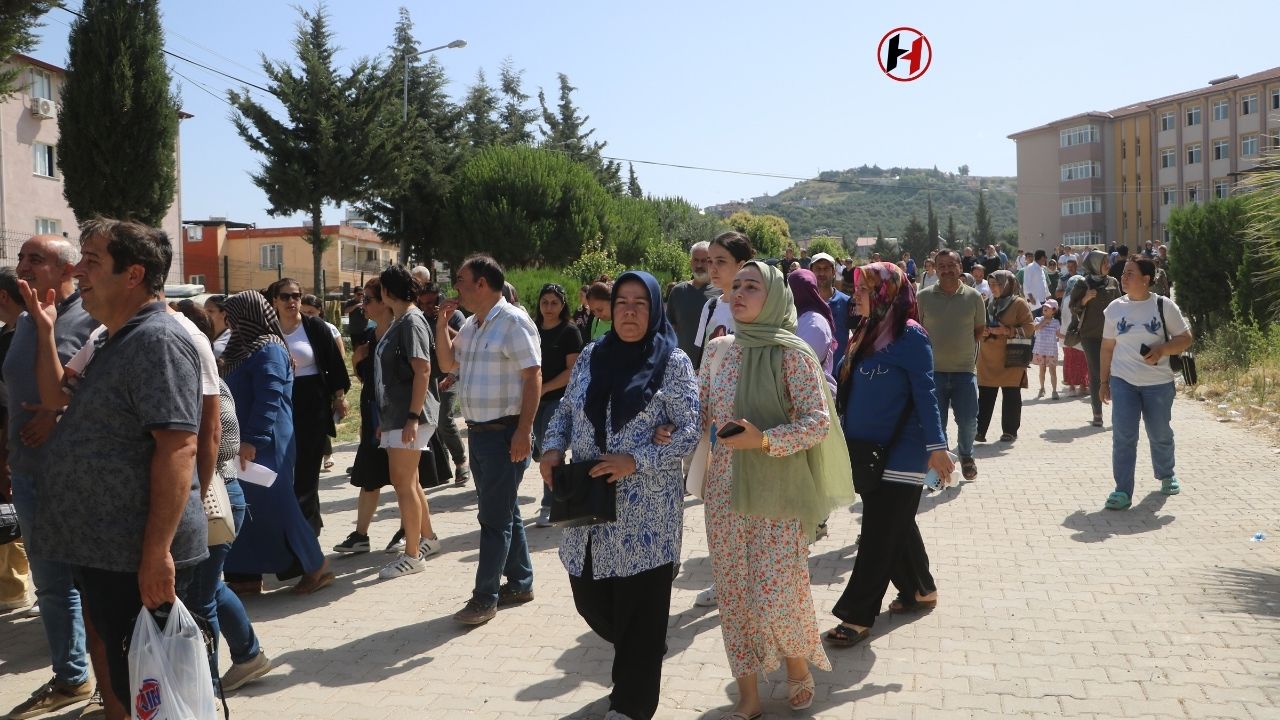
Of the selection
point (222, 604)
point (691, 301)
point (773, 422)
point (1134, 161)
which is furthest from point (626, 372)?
point (1134, 161)

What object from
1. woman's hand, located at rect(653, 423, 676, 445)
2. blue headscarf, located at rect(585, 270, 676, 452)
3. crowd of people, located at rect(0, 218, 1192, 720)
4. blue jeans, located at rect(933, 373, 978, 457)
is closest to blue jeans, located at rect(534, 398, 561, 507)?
crowd of people, located at rect(0, 218, 1192, 720)

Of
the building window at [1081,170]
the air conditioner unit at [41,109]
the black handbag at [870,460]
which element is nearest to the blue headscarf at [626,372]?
the black handbag at [870,460]

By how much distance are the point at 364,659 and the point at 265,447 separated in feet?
4.76

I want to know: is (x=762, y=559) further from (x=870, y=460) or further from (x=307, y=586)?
(x=307, y=586)

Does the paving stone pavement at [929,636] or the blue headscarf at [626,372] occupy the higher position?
the blue headscarf at [626,372]

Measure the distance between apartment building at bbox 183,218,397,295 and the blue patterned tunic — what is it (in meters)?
46.7

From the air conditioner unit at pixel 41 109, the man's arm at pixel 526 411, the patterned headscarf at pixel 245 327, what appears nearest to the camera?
the man's arm at pixel 526 411

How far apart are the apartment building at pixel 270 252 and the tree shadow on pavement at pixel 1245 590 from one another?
150ft

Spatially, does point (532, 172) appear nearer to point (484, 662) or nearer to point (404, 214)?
point (404, 214)

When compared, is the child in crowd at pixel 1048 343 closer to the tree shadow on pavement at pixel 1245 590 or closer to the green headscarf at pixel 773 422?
the tree shadow on pavement at pixel 1245 590

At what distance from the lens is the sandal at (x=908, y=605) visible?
5.86 metres

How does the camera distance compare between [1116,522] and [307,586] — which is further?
[1116,522]

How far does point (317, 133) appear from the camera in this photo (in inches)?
1299

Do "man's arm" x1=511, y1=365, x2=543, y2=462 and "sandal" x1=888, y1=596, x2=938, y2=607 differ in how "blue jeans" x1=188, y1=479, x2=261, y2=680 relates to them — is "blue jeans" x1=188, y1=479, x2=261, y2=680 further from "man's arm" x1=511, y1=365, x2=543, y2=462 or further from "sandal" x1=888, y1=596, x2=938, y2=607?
"sandal" x1=888, y1=596, x2=938, y2=607
